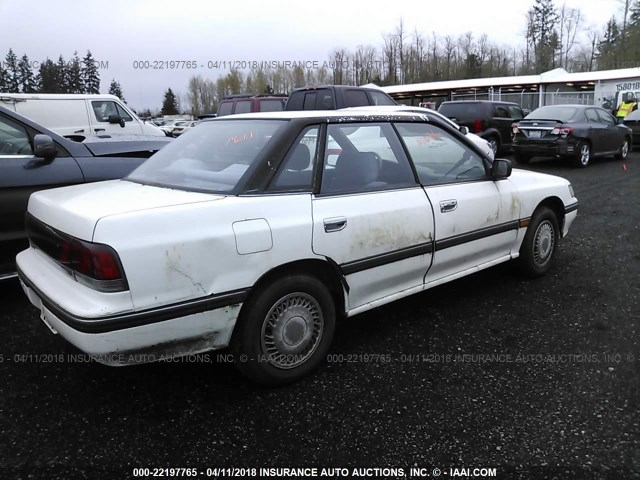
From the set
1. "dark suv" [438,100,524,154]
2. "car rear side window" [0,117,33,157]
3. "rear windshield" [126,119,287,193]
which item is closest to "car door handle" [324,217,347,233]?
"rear windshield" [126,119,287,193]

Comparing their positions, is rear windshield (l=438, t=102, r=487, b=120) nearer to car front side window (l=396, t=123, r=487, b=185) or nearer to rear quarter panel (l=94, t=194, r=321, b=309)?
car front side window (l=396, t=123, r=487, b=185)

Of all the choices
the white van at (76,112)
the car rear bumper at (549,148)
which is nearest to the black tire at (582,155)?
the car rear bumper at (549,148)

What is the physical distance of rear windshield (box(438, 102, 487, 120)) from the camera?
1355 centimetres

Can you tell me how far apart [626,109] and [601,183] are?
52.6 feet

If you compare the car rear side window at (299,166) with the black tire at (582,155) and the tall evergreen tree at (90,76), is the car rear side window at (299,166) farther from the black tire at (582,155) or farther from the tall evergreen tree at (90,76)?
the tall evergreen tree at (90,76)

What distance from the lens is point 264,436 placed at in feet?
7.74

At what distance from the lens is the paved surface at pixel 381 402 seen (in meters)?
2.22

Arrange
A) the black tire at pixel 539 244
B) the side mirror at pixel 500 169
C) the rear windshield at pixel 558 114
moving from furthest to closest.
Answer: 1. the rear windshield at pixel 558 114
2. the black tire at pixel 539 244
3. the side mirror at pixel 500 169

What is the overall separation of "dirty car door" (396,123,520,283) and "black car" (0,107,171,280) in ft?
8.94

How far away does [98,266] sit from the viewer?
2174mm

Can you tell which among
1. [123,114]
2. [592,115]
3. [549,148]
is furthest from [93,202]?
[592,115]

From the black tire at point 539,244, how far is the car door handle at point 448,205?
109cm

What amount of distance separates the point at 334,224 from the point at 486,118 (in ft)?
39.5

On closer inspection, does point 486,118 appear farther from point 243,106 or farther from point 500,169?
point 500,169
